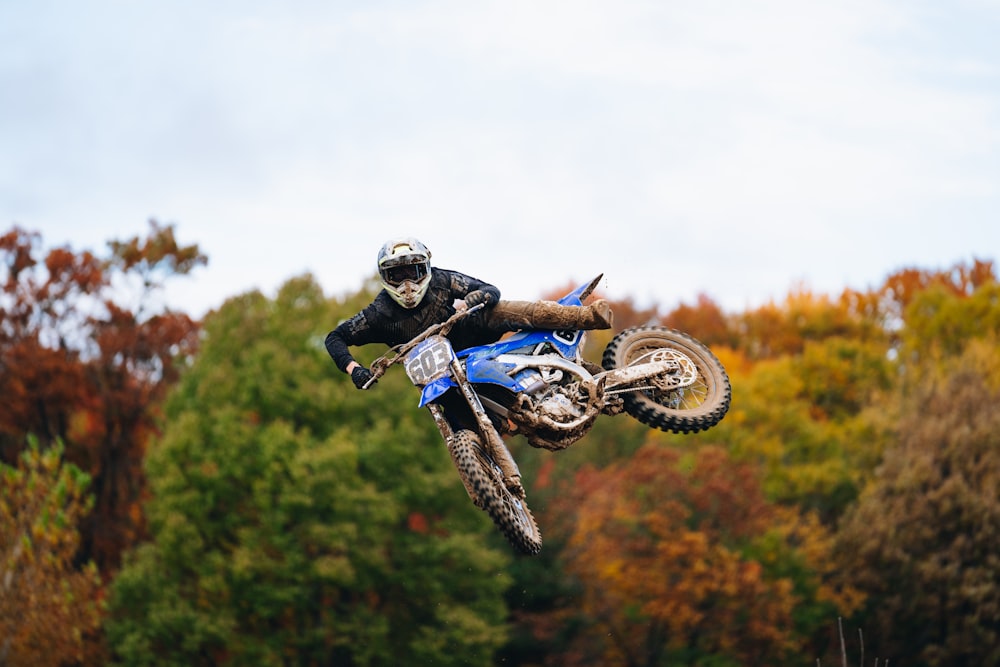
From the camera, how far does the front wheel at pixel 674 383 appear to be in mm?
14680

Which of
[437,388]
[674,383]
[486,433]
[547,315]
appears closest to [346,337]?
[437,388]

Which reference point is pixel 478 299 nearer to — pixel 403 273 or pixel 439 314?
pixel 439 314

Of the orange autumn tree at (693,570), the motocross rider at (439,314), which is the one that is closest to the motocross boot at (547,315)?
the motocross rider at (439,314)

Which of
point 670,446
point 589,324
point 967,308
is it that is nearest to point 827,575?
point 670,446

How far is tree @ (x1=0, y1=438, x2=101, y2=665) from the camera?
127 feet

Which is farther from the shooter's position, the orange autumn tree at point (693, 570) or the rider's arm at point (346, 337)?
the orange autumn tree at point (693, 570)

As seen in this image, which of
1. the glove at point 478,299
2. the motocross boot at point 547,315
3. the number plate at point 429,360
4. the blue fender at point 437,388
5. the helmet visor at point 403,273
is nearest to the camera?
the blue fender at point 437,388

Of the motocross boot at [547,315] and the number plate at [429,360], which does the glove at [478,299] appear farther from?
the number plate at [429,360]

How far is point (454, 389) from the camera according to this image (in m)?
14.0

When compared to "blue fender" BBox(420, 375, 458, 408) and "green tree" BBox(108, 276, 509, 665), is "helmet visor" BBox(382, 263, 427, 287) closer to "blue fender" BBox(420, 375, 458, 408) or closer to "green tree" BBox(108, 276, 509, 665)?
"blue fender" BBox(420, 375, 458, 408)

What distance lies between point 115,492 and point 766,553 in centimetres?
2407

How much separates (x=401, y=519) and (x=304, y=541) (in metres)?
3.34

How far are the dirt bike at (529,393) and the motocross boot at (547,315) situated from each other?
0.18m

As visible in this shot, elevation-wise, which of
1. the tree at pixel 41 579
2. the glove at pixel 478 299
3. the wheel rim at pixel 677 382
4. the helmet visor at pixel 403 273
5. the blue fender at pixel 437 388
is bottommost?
the wheel rim at pixel 677 382
